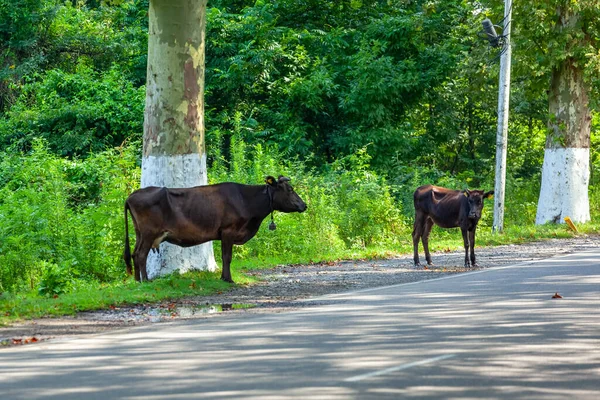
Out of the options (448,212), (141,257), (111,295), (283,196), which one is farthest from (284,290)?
(448,212)

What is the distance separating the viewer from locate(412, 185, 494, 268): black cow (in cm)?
2156

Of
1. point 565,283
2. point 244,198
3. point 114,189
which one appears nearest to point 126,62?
point 114,189

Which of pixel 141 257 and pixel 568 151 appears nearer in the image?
pixel 141 257

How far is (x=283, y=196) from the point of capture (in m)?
18.6

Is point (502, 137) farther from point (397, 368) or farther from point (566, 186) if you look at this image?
point (397, 368)

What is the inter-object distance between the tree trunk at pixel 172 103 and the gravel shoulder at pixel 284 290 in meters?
2.03

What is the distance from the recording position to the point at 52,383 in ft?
29.3

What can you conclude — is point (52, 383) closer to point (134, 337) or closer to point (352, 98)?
point (134, 337)

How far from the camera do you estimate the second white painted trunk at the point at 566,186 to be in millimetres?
34406

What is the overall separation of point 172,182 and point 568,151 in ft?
65.2

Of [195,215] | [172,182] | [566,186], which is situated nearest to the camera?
[195,215]

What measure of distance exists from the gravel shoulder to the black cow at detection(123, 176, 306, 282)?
3.26 ft

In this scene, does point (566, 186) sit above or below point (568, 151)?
below

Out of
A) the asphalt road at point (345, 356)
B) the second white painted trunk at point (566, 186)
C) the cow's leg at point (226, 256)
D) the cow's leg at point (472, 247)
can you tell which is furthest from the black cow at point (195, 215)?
the second white painted trunk at point (566, 186)
